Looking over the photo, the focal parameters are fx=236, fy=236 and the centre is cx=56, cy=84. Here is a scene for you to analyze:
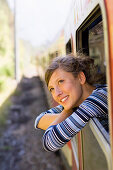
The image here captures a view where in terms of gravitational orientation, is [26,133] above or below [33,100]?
below

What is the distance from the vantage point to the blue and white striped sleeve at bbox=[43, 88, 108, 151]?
1490mm

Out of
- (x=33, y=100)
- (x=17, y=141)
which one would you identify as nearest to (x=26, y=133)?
(x=17, y=141)

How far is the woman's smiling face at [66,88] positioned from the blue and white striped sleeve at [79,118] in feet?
0.74

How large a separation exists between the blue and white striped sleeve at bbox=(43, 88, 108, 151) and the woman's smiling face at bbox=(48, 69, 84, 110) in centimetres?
23

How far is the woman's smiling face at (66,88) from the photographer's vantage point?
5.75 ft

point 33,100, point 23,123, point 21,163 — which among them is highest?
point 33,100

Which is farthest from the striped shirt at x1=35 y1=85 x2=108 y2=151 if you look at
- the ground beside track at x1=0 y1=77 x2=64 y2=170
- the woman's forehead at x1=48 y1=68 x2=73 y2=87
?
the ground beside track at x1=0 y1=77 x2=64 y2=170

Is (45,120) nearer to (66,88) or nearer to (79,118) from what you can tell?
(66,88)

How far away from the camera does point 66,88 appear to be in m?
1.76

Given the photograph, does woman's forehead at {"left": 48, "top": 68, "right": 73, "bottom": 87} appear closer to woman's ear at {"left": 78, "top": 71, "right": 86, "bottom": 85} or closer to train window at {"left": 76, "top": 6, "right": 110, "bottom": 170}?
woman's ear at {"left": 78, "top": 71, "right": 86, "bottom": 85}

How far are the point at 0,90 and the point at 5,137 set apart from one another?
5.72 m

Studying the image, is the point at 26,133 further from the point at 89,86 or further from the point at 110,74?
the point at 110,74

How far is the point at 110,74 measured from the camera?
3.49 ft

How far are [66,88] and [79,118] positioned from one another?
335mm
